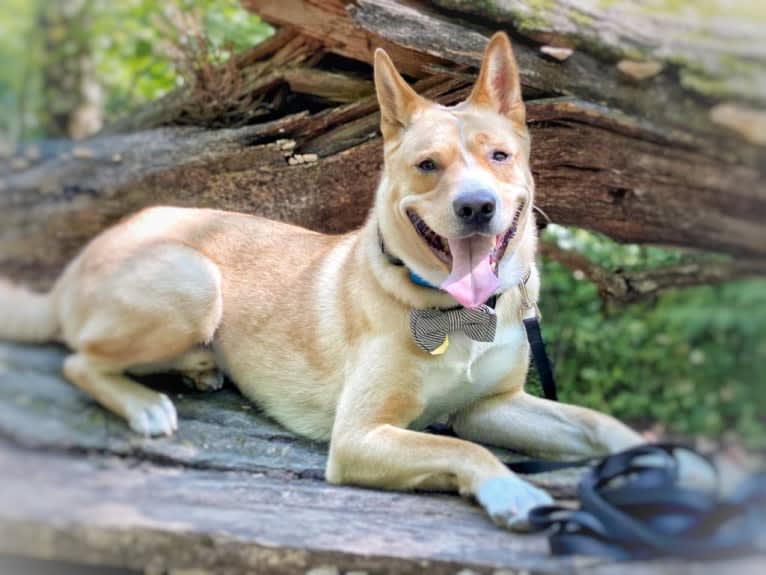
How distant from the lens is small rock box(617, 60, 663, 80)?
9.74 feet

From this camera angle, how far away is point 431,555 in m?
2.21

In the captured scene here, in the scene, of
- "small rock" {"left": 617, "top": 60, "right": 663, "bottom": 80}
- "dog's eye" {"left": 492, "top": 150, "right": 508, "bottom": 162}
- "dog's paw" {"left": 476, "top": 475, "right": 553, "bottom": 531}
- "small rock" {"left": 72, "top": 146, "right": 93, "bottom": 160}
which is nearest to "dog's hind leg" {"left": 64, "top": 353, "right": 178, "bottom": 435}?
"small rock" {"left": 72, "top": 146, "right": 93, "bottom": 160}

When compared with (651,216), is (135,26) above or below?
above

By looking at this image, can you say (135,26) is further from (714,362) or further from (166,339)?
(714,362)

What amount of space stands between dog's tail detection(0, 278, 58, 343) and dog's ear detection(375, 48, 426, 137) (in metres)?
1.46

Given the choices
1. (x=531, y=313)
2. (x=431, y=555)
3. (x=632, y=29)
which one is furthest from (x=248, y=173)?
(x=431, y=555)

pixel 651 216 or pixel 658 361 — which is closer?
pixel 651 216

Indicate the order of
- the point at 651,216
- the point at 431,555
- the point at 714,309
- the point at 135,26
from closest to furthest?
1. the point at 431,555
2. the point at 714,309
3. the point at 651,216
4. the point at 135,26

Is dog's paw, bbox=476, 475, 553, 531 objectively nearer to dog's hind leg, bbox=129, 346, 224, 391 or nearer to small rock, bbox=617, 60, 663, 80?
dog's hind leg, bbox=129, 346, 224, 391

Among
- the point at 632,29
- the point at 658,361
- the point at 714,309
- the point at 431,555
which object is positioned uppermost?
the point at 632,29

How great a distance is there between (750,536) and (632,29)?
1.87 meters

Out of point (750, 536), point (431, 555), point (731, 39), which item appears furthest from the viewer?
point (731, 39)

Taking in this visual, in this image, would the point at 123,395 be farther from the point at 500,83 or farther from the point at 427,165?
the point at 500,83

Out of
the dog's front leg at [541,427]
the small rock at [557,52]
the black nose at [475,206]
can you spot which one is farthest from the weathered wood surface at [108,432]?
the small rock at [557,52]
